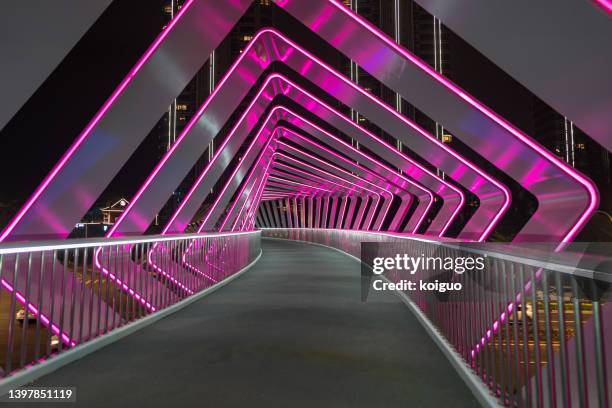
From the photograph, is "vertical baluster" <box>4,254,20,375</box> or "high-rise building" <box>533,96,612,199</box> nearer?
"vertical baluster" <box>4,254,20,375</box>

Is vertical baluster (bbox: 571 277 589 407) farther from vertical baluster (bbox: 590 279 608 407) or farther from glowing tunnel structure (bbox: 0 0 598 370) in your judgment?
glowing tunnel structure (bbox: 0 0 598 370)

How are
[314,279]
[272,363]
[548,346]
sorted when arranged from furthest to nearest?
[314,279] → [272,363] → [548,346]

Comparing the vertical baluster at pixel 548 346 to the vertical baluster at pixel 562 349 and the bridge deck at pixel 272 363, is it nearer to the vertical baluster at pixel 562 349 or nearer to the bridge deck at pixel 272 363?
the vertical baluster at pixel 562 349

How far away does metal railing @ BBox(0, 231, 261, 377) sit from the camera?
14.3 feet

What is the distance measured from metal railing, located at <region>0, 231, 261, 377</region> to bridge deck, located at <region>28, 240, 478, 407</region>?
0.37 meters

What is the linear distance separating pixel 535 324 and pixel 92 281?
15.7 ft

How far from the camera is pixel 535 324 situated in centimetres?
307

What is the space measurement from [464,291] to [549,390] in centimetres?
210

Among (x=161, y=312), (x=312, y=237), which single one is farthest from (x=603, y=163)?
(x=161, y=312)

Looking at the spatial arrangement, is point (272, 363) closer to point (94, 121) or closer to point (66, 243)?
point (66, 243)

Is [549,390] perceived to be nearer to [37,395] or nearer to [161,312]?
[37,395]

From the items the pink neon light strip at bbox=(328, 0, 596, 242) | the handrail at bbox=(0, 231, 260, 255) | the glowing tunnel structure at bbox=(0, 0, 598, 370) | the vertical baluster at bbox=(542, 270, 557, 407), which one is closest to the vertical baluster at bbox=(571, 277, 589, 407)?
the vertical baluster at bbox=(542, 270, 557, 407)

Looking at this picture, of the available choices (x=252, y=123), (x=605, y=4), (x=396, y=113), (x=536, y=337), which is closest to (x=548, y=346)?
(x=536, y=337)

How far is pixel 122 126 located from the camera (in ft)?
28.3
